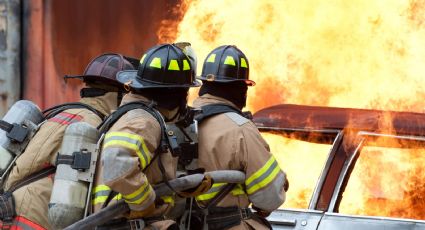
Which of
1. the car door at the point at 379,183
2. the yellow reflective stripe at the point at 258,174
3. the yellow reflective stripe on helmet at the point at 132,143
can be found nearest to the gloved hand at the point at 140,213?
the yellow reflective stripe on helmet at the point at 132,143

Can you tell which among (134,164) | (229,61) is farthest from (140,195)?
(229,61)

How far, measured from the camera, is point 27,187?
15.0ft

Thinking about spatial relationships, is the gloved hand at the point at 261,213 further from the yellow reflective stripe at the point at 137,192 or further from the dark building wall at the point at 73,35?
the dark building wall at the point at 73,35

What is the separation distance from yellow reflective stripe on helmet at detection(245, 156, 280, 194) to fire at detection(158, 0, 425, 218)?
11.7ft

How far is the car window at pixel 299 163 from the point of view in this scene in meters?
5.19

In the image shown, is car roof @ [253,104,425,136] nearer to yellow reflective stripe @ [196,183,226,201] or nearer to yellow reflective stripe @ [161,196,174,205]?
yellow reflective stripe @ [196,183,226,201]

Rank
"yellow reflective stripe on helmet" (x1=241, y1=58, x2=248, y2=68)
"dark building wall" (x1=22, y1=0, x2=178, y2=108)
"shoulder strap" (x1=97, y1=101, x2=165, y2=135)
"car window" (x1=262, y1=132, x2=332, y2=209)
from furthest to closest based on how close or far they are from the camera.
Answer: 1. "dark building wall" (x1=22, y1=0, x2=178, y2=108)
2. "car window" (x1=262, y1=132, x2=332, y2=209)
3. "yellow reflective stripe on helmet" (x1=241, y1=58, x2=248, y2=68)
4. "shoulder strap" (x1=97, y1=101, x2=165, y2=135)

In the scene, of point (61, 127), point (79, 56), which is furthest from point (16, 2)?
point (61, 127)

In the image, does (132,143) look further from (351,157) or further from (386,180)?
(386,180)

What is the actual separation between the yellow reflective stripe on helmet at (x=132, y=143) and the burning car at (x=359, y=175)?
1429 millimetres

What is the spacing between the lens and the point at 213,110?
4707 millimetres

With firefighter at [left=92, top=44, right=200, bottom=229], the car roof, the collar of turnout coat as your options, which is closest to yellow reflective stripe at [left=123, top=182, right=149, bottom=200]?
firefighter at [left=92, top=44, right=200, bottom=229]

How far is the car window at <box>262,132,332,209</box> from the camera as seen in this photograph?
5188 mm

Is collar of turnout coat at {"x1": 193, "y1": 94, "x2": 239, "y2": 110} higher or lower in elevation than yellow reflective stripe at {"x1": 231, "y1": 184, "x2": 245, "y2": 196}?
higher
